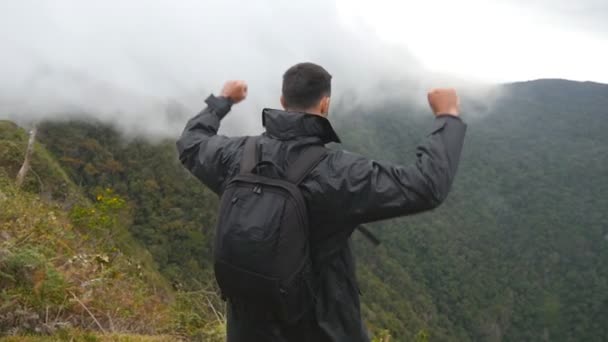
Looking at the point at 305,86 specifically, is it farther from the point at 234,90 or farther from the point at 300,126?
the point at 234,90

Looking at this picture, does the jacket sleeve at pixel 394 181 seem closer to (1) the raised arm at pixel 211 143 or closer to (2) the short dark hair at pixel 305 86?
(2) the short dark hair at pixel 305 86

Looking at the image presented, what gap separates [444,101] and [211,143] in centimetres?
91

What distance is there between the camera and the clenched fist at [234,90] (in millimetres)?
2386

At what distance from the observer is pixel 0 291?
2916 mm

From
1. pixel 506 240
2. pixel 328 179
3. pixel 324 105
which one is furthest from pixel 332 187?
pixel 506 240

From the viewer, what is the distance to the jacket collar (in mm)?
1901

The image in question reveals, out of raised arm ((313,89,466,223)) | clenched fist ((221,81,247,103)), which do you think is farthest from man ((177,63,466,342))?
clenched fist ((221,81,247,103))

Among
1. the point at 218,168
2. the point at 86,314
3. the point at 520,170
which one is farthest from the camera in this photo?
the point at 520,170

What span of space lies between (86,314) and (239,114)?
114m

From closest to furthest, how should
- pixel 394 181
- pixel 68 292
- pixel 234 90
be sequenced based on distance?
pixel 394 181 < pixel 234 90 < pixel 68 292

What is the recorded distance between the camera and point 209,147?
2113mm

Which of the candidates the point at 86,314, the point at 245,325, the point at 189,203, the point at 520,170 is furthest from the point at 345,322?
the point at 520,170

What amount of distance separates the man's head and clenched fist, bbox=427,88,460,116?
15.9 inches

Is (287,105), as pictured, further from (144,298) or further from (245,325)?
(144,298)
